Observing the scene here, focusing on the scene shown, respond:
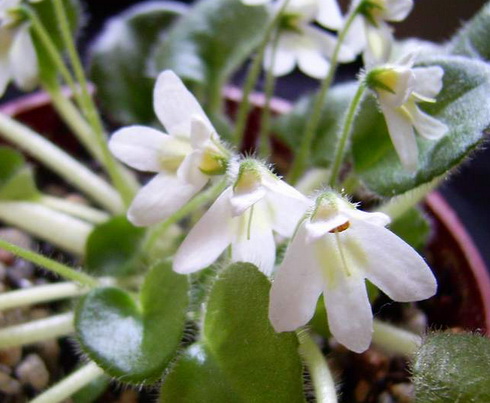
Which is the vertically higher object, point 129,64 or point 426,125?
point 426,125

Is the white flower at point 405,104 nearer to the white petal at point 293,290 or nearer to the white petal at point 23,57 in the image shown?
the white petal at point 293,290

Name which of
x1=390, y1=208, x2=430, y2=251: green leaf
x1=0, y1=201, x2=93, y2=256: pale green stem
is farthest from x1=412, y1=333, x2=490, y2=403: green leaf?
x1=0, y1=201, x2=93, y2=256: pale green stem

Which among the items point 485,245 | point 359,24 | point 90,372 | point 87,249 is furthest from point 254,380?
point 485,245

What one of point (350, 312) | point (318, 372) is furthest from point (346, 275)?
point (318, 372)

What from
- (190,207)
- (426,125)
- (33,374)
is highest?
(426,125)

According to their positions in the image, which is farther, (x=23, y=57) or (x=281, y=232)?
(x=23, y=57)

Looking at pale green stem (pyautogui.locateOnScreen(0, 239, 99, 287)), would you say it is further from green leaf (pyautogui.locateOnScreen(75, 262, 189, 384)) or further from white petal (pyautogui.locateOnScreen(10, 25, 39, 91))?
white petal (pyautogui.locateOnScreen(10, 25, 39, 91))

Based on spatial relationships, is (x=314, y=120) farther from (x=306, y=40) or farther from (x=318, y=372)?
(x=318, y=372)

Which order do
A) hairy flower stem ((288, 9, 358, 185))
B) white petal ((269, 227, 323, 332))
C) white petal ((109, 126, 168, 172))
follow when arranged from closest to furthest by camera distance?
1. white petal ((269, 227, 323, 332))
2. white petal ((109, 126, 168, 172))
3. hairy flower stem ((288, 9, 358, 185))
